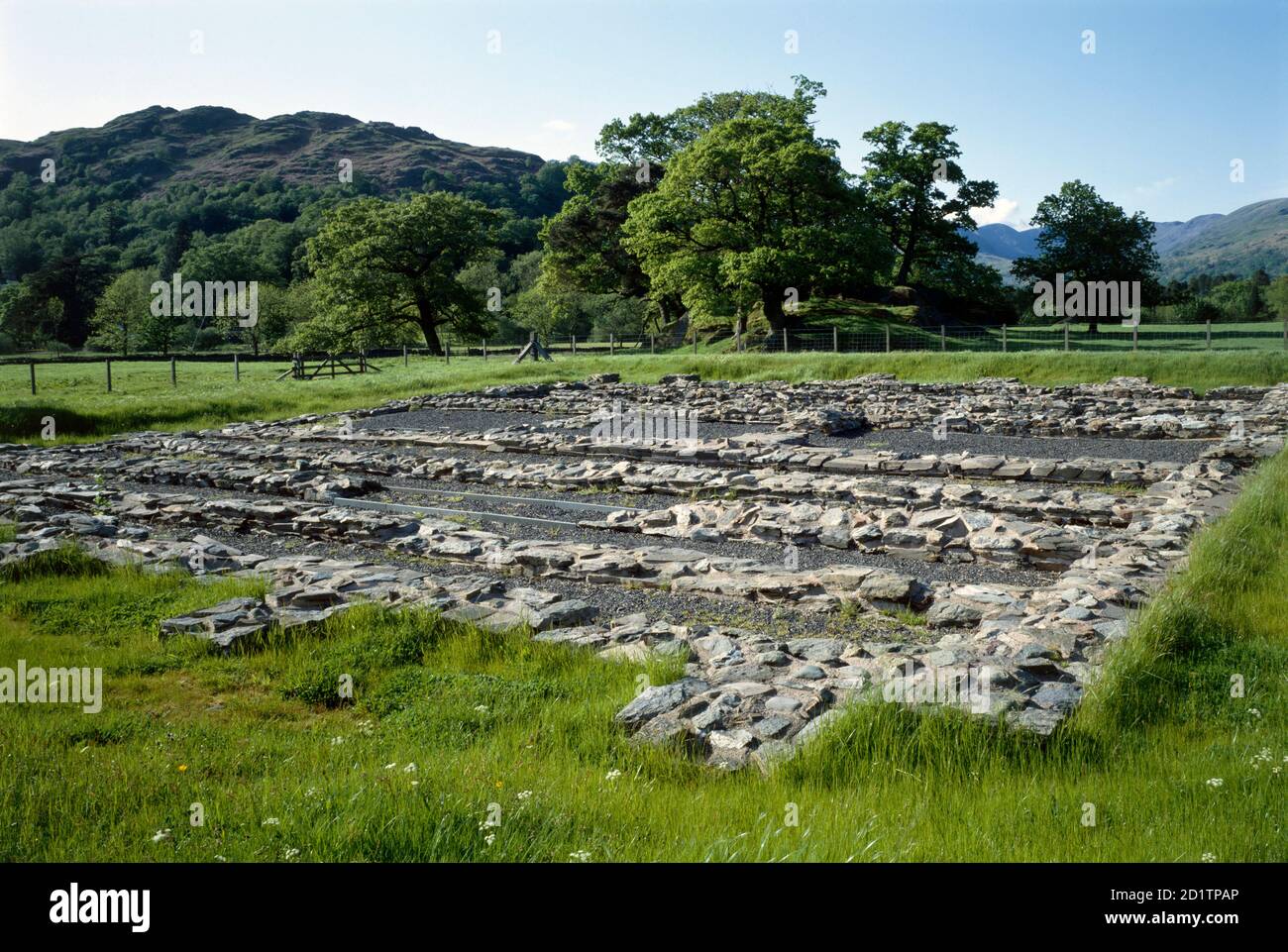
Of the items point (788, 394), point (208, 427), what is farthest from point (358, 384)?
point (788, 394)

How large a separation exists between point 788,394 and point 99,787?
24062mm

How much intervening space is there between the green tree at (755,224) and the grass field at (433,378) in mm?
6695

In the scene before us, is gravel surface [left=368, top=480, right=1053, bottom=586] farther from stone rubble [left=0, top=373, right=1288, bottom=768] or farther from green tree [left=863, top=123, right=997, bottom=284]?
green tree [left=863, top=123, right=997, bottom=284]

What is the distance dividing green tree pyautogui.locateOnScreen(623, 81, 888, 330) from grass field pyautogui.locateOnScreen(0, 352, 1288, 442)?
22.0 ft

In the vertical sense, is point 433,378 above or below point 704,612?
above

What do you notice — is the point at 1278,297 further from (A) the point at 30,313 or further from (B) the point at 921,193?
(A) the point at 30,313

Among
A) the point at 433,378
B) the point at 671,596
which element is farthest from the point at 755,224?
the point at 671,596

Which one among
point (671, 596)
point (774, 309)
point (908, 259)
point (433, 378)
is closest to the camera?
point (671, 596)

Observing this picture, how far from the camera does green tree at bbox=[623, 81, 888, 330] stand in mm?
42031

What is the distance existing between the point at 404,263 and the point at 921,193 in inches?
1257

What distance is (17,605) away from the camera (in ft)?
26.9

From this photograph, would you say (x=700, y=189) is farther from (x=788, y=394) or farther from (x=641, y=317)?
(x=788, y=394)

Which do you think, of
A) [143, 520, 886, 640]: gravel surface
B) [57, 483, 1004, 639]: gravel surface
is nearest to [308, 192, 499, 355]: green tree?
[57, 483, 1004, 639]: gravel surface

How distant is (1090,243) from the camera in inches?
2394
